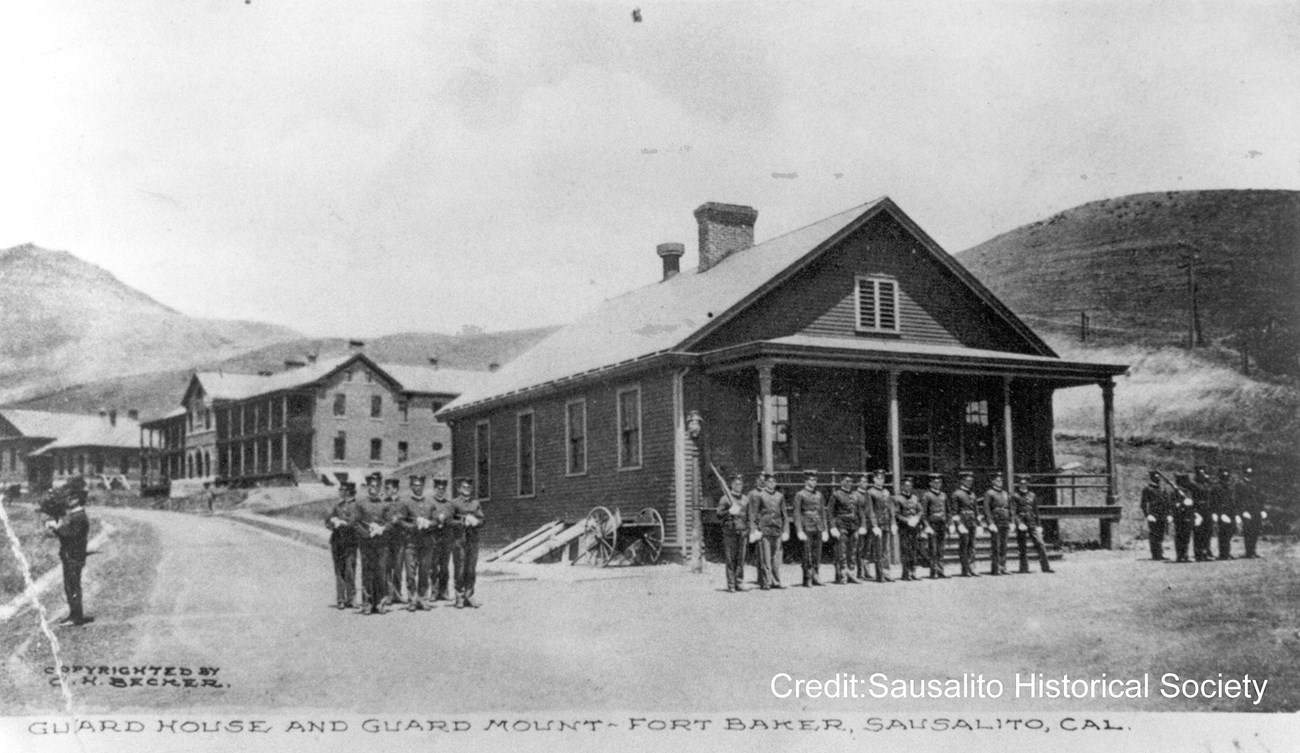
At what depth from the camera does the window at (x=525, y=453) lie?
18594 mm

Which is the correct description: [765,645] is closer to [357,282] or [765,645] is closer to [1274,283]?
[357,282]

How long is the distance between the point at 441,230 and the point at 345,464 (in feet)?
61.0

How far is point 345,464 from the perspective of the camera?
1127 inches

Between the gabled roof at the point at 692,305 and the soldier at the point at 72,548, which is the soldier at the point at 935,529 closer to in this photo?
the gabled roof at the point at 692,305

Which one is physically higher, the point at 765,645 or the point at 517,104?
the point at 517,104

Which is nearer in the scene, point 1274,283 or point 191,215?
point 191,215

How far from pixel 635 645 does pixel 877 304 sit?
329 inches

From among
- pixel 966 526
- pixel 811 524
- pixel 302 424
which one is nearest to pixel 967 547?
pixel 966 526

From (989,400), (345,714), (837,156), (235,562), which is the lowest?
(345,714)

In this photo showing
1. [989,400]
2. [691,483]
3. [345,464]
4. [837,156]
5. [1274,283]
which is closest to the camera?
[837,156]

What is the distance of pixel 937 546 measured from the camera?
1326cm

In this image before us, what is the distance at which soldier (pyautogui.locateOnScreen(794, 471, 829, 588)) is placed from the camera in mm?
12625

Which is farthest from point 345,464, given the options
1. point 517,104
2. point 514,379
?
point 517,104

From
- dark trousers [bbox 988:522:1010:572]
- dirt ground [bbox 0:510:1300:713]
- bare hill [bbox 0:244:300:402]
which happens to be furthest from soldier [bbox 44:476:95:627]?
dark trousers [bbox 988:522:1010:572]
